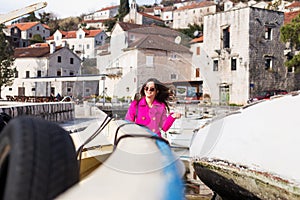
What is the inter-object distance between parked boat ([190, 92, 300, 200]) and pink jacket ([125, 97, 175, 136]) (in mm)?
1599

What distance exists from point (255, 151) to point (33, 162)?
187 inches

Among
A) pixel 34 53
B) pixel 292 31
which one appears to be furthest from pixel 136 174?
pixel 34 53

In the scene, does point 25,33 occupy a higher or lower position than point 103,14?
lower

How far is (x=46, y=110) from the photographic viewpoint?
1548cm

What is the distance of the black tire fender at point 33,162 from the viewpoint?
154 centimetres

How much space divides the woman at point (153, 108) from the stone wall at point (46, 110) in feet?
22.3

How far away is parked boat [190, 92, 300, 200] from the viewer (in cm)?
548

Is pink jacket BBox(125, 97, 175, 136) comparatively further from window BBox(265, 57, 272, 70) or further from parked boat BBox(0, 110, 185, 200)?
window BBox(265, 57, 272, 70)

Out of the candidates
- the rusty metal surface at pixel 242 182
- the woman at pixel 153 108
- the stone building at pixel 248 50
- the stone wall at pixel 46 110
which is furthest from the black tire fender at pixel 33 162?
the stone building at pixel 248 50

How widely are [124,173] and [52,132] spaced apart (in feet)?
1.46

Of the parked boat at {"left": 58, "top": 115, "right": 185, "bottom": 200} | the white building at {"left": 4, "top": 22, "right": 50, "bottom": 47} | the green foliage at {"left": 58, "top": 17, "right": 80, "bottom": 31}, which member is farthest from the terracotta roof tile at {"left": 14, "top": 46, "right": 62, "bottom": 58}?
the green foliage at {"left": 58, "top": 17, "right": 80, "bottom": 31}

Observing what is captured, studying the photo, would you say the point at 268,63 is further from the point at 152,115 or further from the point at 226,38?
the point at 152,115

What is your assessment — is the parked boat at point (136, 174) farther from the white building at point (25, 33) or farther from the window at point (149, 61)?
the white building at point (25, 33)

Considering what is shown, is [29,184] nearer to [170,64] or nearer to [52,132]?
[52,132]
